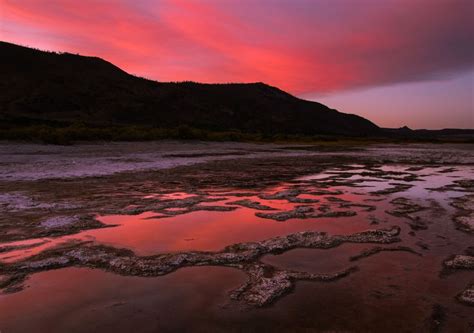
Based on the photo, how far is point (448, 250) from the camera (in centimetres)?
521

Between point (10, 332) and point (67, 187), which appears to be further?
point (67, 187)

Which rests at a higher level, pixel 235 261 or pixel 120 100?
pixel 120 100

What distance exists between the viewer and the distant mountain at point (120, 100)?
241 feet

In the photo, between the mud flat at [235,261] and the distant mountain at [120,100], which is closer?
the mud flat at [235,261]

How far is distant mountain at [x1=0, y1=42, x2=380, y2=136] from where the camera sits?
73.5 meters

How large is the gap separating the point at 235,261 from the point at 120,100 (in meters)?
88.0

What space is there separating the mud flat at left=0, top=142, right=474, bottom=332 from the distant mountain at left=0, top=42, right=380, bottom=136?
5238 cm

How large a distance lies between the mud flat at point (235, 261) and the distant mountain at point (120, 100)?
172ft

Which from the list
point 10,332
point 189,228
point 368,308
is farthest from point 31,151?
point 368,308

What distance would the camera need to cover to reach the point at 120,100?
8644 centimetres

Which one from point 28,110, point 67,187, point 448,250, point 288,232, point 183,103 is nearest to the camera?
point 448,250

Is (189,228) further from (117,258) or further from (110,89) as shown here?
(110,89)

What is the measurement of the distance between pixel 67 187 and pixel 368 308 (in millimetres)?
9893

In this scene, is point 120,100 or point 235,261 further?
point 120,100
